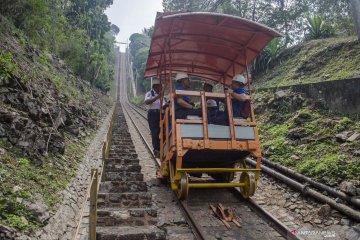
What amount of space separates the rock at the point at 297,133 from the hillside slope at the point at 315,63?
300 centimetres

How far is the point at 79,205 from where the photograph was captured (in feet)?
22.4

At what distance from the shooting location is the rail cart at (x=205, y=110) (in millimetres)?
6359

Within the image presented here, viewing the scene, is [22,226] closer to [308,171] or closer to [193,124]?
[193,124]

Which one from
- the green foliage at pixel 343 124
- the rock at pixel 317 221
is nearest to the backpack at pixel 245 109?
the rock at pixel 317 221

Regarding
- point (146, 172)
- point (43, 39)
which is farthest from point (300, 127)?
point (43, 39)

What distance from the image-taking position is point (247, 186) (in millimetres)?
6766

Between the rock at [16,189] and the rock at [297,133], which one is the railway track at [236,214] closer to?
the rock at [16,189]

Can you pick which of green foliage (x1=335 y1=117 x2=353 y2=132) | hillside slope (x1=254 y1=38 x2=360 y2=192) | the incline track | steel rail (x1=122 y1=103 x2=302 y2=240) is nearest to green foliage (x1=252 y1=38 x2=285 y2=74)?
hillside slope (x1=254 y1=38 x2=360 y2=192)

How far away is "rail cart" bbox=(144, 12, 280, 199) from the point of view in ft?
20.9

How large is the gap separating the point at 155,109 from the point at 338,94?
540 cm

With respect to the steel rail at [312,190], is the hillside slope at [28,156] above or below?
above

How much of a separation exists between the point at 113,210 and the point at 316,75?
11045 mm

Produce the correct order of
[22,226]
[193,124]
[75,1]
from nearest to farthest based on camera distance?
[22,226] < [193,124] < [75,1]

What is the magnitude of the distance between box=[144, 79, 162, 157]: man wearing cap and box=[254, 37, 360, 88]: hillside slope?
21.9ft
